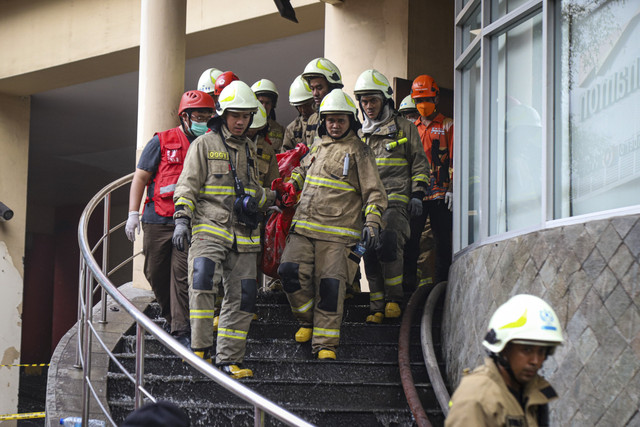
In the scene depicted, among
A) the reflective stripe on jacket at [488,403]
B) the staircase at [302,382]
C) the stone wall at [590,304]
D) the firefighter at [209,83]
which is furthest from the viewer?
the firefighter at [209,83]

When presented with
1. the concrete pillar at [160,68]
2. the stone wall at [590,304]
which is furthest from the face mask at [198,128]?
the concrete pillar at [160,68]

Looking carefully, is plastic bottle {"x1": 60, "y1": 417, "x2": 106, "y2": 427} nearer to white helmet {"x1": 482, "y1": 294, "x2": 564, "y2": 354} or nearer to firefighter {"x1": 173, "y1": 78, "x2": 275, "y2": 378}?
firefighter {"x1": 173, "y1": 78, "x2": 275, "y2": 378}

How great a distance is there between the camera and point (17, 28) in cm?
1426

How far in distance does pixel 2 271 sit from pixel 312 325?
349 inches

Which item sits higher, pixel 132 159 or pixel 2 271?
pixel 132 159

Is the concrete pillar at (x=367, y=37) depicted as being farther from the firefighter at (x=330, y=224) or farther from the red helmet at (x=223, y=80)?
the firefighter at (x=330, y=224)

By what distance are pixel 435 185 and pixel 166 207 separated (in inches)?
105

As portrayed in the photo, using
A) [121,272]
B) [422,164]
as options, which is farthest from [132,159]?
[422,164]

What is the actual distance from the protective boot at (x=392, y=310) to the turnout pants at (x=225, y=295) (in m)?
1.38

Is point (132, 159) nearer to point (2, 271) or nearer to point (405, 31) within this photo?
point (2, 271)

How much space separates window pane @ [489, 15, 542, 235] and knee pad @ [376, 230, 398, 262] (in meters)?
0.95

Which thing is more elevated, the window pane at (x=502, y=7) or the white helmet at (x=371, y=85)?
the window pane at (x=502, y=7)

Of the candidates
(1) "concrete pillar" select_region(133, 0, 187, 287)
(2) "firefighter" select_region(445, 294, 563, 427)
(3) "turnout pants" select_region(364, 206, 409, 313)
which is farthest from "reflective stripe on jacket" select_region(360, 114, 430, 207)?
(2) "firefighter" select_region(445, 294, 563, 427)

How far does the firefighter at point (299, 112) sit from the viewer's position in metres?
8.48
